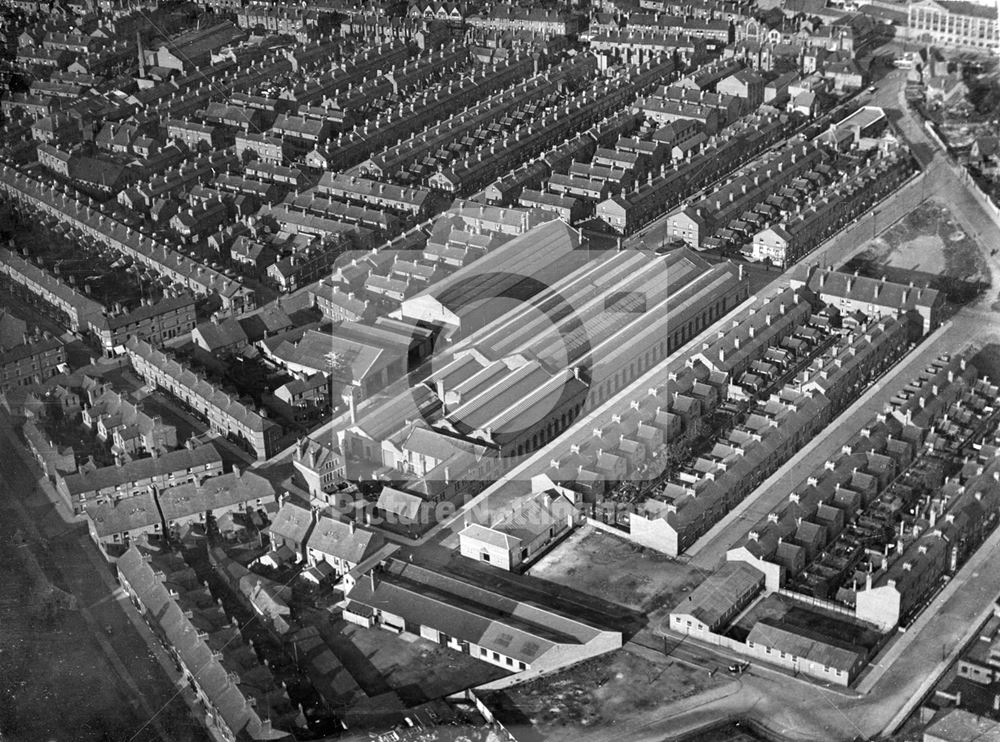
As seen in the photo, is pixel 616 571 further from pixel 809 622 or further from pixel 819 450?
pixel 819 450

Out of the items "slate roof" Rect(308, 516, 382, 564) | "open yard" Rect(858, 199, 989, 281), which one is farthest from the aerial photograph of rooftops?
"open yard" Rect(858, 199, 989, 281)

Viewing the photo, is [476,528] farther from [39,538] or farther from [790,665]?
[39,538]

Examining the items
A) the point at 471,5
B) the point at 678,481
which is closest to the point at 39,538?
the point at 678,481

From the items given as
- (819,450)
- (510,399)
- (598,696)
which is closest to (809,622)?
(598,696)

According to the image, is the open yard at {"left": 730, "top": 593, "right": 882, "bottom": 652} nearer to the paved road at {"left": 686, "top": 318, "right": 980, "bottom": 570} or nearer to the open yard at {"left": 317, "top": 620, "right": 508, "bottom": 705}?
the paved road at {"left": 686, "top": 318, "right": 980, "bottom": 570}

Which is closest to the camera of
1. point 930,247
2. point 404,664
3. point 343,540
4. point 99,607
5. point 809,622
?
point 404,664
